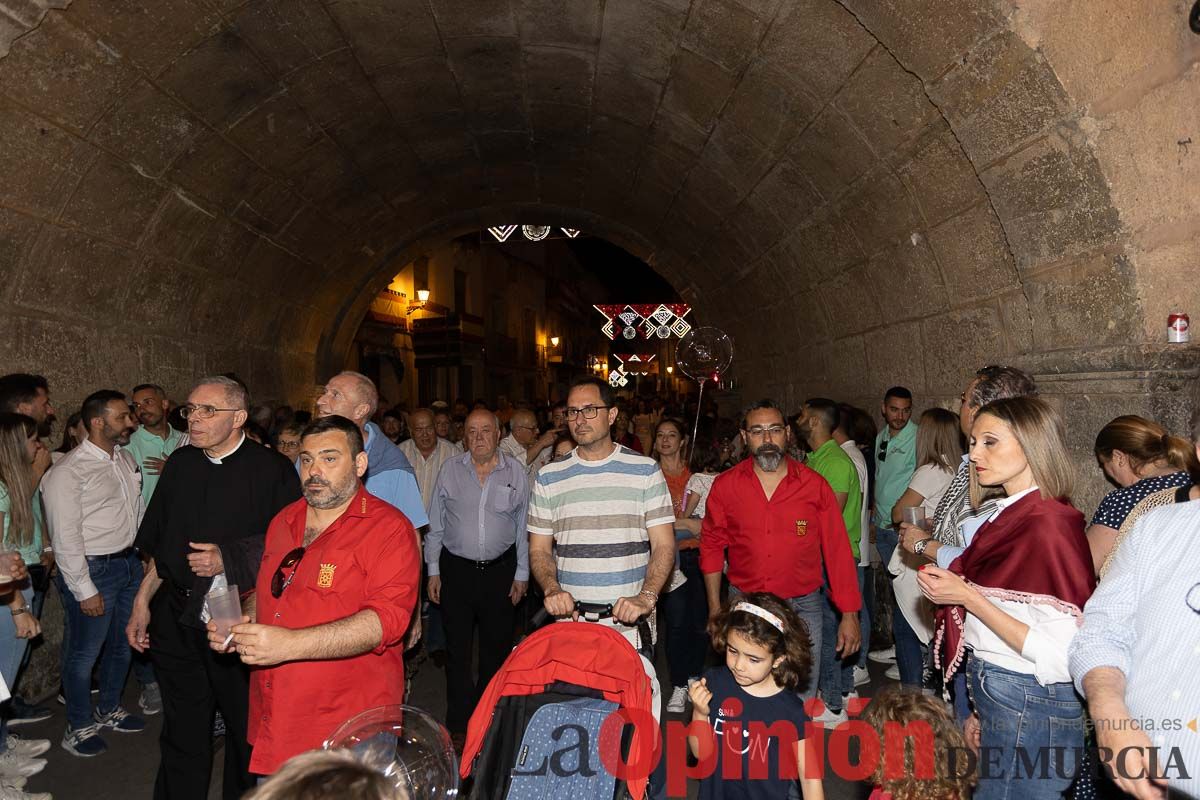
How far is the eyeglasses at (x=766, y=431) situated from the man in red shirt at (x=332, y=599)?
2223mm

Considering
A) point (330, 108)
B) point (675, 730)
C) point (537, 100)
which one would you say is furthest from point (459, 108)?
point (675, 730)

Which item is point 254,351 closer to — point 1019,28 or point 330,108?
point 330,108

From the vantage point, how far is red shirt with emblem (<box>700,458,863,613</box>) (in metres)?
4.49

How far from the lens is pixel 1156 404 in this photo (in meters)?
3.79

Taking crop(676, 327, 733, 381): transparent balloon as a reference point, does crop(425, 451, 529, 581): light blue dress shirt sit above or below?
below

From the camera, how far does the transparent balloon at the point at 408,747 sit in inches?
89.6

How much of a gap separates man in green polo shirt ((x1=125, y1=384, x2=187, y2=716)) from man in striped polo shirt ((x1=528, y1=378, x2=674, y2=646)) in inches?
148

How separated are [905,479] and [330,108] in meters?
6.23

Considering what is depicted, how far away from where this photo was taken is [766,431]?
4.55 m

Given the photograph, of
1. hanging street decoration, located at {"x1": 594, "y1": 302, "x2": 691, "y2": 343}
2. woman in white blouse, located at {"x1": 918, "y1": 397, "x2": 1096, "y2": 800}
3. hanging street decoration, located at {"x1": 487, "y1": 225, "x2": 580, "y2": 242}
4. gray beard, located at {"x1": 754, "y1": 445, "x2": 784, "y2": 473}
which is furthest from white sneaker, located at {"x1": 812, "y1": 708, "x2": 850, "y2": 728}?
hanging street decoration, located at {"x1": 594, "y1": 302, "x2": 691, "y2": 343}

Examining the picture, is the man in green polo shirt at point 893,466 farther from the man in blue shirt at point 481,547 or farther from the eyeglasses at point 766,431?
the man in blue shirt at point 481,547

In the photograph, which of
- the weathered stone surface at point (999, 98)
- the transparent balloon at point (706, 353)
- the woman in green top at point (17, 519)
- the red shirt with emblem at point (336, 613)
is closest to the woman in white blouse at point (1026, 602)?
the red shirt with emblem at point (336, 613)

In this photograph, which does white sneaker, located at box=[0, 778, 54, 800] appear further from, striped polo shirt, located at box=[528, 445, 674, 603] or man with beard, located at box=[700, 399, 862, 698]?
man with beard, located at box=[700, 399, 862, 698]

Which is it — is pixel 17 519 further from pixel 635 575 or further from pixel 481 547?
pixel 635 575
